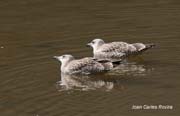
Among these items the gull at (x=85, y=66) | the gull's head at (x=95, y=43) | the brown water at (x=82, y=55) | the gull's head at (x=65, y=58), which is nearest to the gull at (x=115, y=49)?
the gull's head at (x=95, y=43)

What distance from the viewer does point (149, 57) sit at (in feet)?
52.3

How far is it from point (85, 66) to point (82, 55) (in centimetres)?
144

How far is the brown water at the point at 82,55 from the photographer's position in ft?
40.7

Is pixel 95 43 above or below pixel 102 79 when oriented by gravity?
above

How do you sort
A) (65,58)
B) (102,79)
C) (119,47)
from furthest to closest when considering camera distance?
(119,47), (65,58), (102,79)

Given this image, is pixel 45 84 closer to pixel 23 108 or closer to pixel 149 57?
pixel 23 108

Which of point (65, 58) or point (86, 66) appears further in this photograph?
point (65, 58)

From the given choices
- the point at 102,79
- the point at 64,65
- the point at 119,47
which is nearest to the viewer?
the point at 102,79

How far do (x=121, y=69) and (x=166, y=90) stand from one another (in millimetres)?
2180

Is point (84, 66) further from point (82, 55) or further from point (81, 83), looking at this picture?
point (82, 55)

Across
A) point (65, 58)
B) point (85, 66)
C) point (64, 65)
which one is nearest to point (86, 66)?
point (85, 66)

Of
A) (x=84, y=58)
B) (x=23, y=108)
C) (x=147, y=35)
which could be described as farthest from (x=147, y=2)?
(x=23, y=108)

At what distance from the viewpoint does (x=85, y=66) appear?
14.8m

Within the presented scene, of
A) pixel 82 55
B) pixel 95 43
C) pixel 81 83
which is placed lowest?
pixel 81 83
